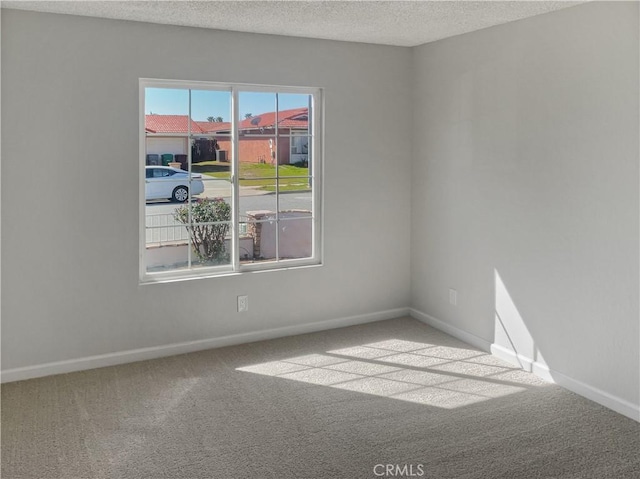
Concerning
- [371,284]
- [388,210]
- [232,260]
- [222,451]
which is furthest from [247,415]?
[388,210]

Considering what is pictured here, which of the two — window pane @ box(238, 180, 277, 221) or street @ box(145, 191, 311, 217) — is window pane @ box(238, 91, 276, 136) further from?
street @ box(145, 191, 311, 217)

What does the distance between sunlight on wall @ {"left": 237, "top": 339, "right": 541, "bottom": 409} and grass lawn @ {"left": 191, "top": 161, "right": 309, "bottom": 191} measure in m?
1.33

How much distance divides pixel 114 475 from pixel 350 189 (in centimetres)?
286

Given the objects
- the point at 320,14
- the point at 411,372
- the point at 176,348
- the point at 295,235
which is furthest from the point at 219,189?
the point at 411,372

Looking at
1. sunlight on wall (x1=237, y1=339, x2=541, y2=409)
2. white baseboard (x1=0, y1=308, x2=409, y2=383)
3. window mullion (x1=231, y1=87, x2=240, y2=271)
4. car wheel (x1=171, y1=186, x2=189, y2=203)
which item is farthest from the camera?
window mullion (x1=231, y1=87, x2=240, y2=271)

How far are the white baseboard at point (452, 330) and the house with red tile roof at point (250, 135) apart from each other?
5.36ft

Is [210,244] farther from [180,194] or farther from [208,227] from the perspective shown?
[180,194]

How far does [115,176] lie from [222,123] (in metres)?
0.88

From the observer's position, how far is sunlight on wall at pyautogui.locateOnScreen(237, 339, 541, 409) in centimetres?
372

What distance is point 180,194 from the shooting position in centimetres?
438

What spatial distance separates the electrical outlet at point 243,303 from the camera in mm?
4574

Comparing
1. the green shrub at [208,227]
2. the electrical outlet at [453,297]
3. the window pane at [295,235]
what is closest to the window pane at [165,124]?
the green shrub at [208,227]

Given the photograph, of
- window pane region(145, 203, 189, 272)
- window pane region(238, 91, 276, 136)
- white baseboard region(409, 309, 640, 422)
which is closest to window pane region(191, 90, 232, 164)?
window pane region(238, 91, 276, 136)

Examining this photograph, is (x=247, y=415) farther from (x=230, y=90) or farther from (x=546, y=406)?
(x=230, y=90)
